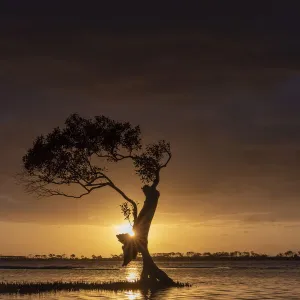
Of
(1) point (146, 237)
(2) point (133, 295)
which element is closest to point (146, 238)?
(1) point (146, 237)

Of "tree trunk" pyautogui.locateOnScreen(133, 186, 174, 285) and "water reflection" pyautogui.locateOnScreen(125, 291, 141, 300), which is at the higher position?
"tree trunk" pyautogui.locateOnScreen(133, 186, 174, 285)

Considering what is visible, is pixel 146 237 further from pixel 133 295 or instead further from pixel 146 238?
pixel 133 295

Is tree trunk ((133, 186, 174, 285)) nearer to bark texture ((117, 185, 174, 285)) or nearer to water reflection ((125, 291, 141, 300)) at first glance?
A: bark texture ((117, 185, 174, 285))

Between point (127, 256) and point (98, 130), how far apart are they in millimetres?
11737

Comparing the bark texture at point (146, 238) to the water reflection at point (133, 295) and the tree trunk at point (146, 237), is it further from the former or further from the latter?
the water reflection at point (133, 295)

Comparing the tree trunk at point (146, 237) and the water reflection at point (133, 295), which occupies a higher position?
the tree trunk at point (146, 237)

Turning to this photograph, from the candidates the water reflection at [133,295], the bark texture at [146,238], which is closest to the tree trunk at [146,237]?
the bark texture at [146,238]

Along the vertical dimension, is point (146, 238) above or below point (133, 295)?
above

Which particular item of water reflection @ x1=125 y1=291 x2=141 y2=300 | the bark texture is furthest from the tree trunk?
water reflection @ x1=125 y1=291 x2=141 y2=300

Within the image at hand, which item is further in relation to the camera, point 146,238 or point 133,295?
point 146,238

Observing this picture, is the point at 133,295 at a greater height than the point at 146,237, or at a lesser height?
lesser

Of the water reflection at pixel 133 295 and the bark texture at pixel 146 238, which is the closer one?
the water reflection at pixel 133 295

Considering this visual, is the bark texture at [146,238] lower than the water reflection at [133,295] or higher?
higher

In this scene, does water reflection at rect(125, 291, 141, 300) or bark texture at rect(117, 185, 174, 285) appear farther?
bark texture at rect(117, 185, 174, 285)
